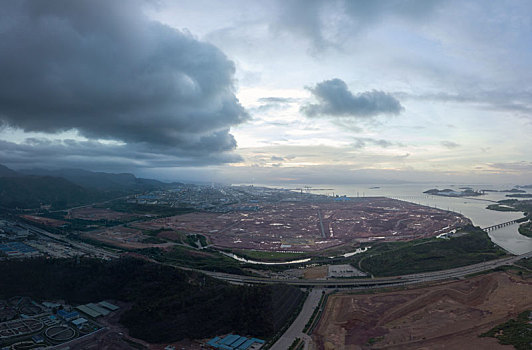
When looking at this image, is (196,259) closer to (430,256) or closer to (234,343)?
(234,343)

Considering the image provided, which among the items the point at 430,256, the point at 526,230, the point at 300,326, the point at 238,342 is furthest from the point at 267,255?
the point at 526,230

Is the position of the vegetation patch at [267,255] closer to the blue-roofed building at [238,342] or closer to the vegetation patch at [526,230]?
the blue-roofed building at [238,342]

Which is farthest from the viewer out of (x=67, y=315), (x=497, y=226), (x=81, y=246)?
(x=497, y=226)

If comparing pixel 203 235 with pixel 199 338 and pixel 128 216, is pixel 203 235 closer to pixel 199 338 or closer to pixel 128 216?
pixel 128 216

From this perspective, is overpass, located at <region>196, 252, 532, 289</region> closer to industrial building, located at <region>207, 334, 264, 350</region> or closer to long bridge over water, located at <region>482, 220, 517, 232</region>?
industrial building, located at <region>207, 334, 264, 350</region>

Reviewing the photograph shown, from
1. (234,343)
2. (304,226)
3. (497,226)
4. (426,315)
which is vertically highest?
(497,226)

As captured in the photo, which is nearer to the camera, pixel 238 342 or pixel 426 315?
pixel 238 342

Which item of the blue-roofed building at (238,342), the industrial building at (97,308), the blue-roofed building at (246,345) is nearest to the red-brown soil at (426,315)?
the blue-roofed building at (246,345)

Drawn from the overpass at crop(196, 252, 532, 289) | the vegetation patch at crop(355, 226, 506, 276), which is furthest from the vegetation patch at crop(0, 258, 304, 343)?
the vegetation patch at crop(355, 226, 506, 276)
